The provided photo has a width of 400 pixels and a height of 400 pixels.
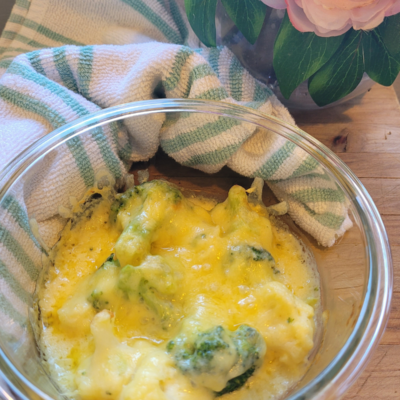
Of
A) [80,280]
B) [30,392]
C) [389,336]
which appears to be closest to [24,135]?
[80,280]

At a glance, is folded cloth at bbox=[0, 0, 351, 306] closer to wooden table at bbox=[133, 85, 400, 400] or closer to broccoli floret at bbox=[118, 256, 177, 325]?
wooden table at bbox=[133, 85, 400, 400]

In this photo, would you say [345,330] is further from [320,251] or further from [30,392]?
[30,392]

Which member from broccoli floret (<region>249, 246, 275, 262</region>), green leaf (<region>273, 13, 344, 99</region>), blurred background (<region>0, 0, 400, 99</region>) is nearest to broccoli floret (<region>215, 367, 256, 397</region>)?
broccoli floret (<region>249, 246, 275, 262</region>)

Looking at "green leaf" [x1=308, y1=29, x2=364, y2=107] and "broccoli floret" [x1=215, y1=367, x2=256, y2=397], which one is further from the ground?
"green leaf" [x1=308, y1=29, x2=364, y2=107]

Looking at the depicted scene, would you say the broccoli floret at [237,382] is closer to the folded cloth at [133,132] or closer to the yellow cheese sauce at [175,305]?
the yellow cheese sauce at [175,305]

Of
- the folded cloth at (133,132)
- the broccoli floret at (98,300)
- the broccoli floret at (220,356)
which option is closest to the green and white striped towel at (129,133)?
the folded cloth at (133,132)

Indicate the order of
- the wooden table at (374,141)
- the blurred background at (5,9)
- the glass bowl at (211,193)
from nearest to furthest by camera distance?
1. the glass bowl at (211,193)
2. the wooden table at (374,141)
3. the blurred background at (5,9)

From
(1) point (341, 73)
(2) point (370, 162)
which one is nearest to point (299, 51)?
(1) point (341, 73)
